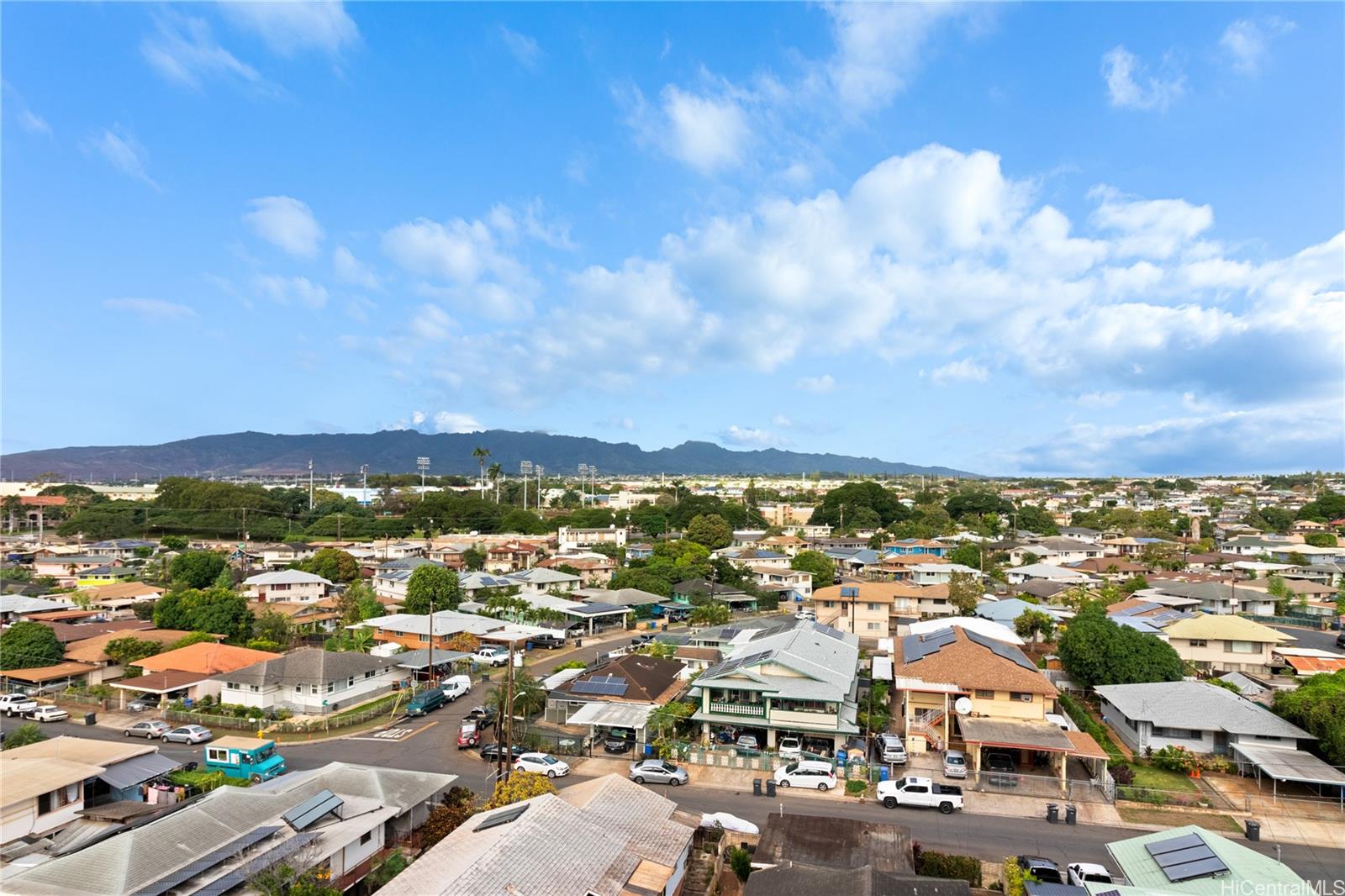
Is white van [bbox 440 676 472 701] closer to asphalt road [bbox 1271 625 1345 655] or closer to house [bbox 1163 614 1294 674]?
house [bbox 1163 614 1294 674]

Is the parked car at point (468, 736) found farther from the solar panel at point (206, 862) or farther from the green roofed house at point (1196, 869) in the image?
the green roofed house at point (1196, 869)

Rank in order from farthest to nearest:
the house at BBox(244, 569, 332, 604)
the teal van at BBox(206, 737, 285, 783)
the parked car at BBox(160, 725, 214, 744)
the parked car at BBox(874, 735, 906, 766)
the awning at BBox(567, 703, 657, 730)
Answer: the house at BBox(244, 569, 332, 604) < the parked car at BBox(160, 725, 214, 744) < the awning at BBox(567, 703, 657, 730) < the parked car at BBox(874, 735, 906, 766) < the teal van at BBox(206, 737, 285, 783)

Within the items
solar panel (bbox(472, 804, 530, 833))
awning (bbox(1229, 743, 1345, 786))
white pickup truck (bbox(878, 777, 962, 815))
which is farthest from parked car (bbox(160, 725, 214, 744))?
awning (bbox(1229, 743, 1345, 786))

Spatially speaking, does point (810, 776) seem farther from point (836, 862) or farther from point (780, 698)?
point (836, 862)

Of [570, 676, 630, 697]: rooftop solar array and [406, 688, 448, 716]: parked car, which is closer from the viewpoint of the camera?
[570, 676, 630, 697]: rooftop solar array

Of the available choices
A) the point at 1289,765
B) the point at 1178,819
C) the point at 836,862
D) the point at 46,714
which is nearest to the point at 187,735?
the point at 46,714

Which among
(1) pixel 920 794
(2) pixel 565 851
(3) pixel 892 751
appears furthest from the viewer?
(3) pixel 892 751

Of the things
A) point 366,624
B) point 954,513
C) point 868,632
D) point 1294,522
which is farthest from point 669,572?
point 1294,522
